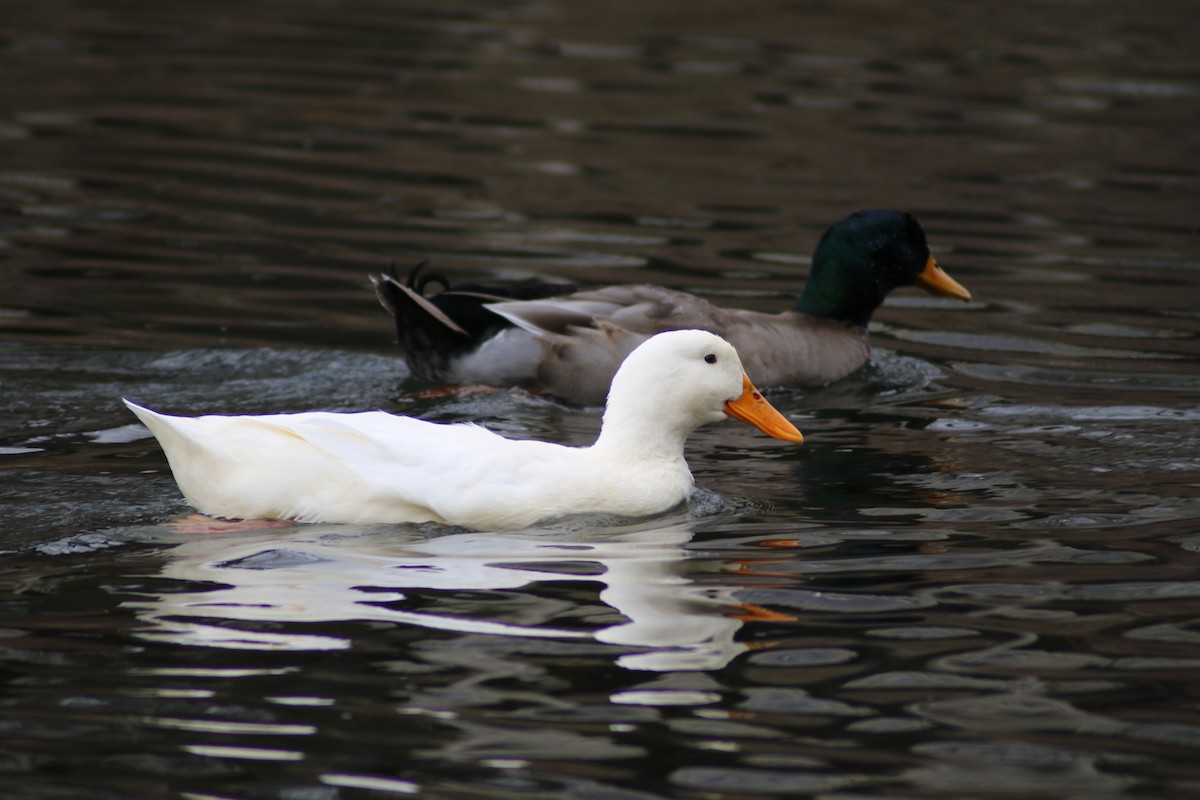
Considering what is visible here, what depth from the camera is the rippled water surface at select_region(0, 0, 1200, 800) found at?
4.89m

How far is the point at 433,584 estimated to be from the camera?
6.09m

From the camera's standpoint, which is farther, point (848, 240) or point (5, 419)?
point (848, 240)

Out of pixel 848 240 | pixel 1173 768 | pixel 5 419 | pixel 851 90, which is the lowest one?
pixel 1173 768

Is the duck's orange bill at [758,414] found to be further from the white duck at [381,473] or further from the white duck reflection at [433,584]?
the white duck reflection at [433,584]

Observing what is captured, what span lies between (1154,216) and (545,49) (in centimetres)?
837

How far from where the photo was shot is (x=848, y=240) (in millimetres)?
10734

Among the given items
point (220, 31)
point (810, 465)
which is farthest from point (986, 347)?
point (220, 31)

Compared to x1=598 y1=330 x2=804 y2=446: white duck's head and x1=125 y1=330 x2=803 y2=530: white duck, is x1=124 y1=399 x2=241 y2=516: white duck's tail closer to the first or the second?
x1=125 y1=330 x2=803 y2=530: white duck

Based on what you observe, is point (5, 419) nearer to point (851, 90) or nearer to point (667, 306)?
point (667, 306)

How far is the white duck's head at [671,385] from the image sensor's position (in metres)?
7.38

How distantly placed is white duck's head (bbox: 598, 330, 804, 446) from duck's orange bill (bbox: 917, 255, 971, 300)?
3.64 metres

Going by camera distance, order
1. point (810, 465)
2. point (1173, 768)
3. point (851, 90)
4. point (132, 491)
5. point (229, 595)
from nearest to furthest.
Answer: point (1173, 768)
point (229, 595)
point (132, 491)
point (810, 465)
point (851, 90)

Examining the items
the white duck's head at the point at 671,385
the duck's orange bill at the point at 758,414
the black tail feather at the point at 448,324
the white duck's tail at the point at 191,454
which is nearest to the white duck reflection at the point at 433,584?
the white duck's tail at the point at 191,454

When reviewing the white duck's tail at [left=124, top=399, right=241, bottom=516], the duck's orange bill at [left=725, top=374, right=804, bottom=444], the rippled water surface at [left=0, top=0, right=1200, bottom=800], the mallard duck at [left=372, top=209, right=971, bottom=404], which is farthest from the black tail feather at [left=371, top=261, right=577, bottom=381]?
the white duck's tail at [left=124, top=399, right=241, bottom=516]
